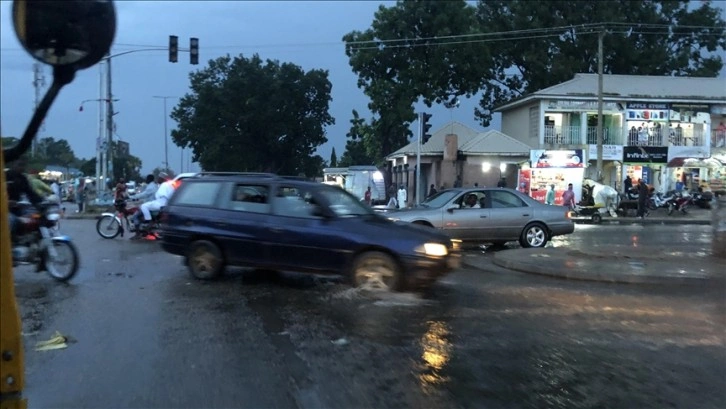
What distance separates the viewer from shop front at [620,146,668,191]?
137 feet

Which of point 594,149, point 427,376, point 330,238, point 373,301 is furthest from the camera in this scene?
point 594,149

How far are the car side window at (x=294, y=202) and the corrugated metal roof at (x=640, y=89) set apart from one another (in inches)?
1302

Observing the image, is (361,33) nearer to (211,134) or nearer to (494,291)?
(211,134)

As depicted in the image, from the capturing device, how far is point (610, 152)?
41969mm

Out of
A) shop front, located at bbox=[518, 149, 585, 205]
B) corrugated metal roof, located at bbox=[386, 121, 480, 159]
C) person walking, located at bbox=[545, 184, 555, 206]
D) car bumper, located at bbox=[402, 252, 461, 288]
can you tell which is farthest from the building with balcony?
car bumper, located at bbox=[402, 252, 461, 288]

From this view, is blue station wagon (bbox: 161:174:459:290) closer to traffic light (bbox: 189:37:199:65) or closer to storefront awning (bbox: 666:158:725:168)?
traffic light (bbox: 189:37:199:65)

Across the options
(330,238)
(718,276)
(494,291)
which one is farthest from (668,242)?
(330,238)

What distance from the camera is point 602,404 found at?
5332mm

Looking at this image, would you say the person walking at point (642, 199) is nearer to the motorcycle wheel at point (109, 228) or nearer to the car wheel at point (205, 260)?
the motorcycle wheel at point (109, 228)

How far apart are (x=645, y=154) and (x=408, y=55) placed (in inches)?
626

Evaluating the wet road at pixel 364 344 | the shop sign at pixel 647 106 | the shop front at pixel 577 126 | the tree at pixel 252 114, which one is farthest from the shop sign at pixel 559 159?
the tree at pixel 252 114

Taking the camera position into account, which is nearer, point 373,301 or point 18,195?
point 373,301

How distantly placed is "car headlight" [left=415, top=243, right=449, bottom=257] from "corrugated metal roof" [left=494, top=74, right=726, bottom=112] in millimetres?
33203

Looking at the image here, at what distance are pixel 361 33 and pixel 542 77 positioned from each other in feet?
45.3
